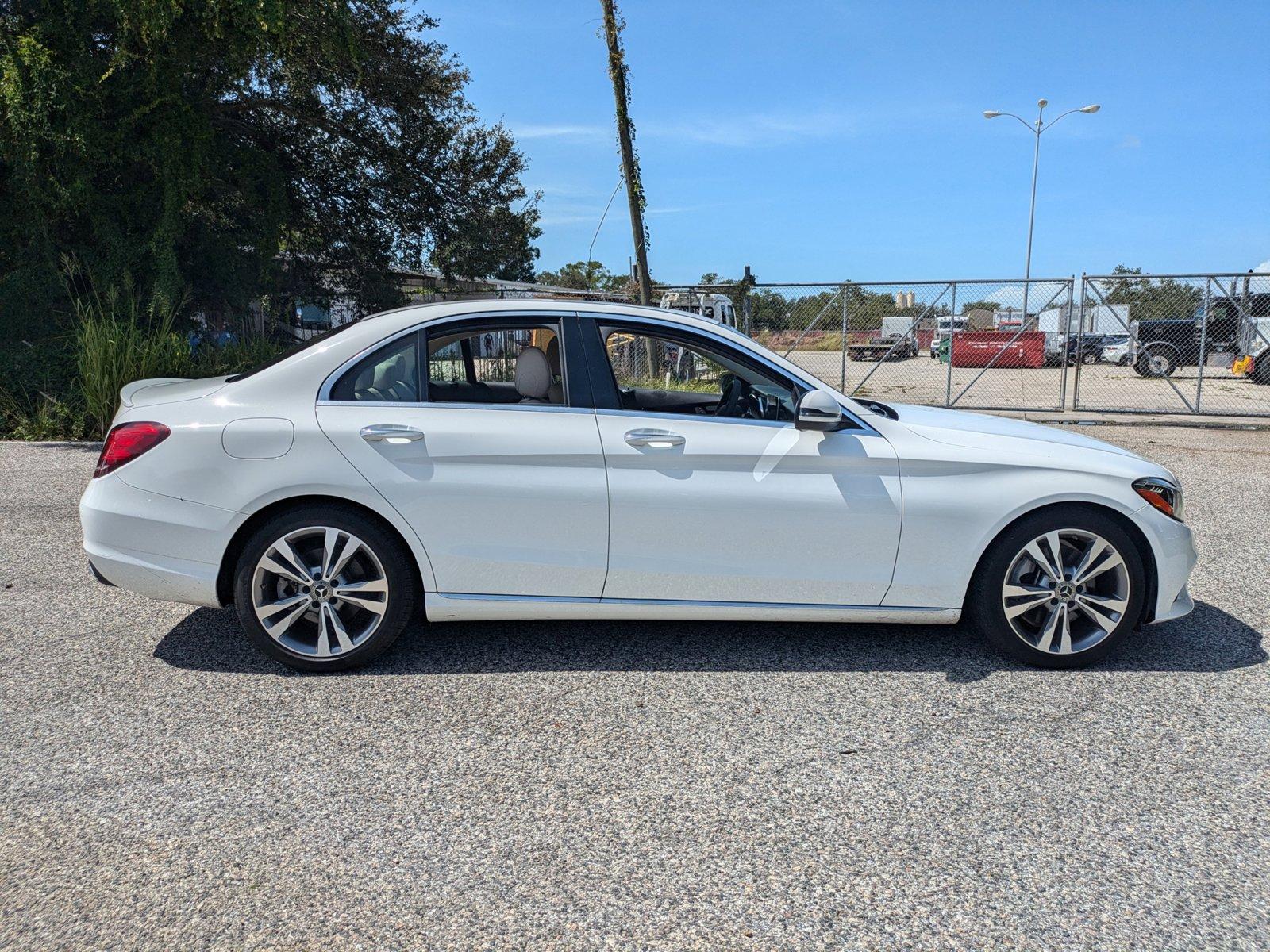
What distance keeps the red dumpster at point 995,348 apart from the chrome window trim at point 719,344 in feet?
42.2

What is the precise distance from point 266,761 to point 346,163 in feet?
58.2

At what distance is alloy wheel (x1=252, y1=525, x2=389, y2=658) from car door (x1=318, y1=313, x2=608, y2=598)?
0.90ft

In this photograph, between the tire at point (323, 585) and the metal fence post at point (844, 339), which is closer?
the tire at point (323, 585)

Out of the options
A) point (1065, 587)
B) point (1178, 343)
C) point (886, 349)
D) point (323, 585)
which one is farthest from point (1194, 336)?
point (323, 585)

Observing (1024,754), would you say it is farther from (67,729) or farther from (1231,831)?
(67,729)

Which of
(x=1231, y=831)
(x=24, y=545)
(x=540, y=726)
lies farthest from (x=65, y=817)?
(x=24, y=545)

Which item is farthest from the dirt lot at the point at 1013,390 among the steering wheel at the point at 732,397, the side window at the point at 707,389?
the steering wheel at the point at 732,397

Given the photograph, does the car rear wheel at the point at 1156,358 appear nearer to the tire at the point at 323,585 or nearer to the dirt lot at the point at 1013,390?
the dirt lot at the point at 1013,390

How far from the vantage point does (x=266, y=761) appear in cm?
352

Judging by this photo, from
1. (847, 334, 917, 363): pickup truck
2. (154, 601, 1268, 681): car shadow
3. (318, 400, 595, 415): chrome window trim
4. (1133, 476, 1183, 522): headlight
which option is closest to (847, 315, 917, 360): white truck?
(847, 334, 917, 363): pickup truck

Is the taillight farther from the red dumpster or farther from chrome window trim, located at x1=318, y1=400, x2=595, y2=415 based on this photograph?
the red dumpster

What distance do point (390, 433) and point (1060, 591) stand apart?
2977mm

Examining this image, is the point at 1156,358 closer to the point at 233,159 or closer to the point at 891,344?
the point at 891,344

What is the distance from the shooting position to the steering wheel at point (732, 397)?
15.2ft
